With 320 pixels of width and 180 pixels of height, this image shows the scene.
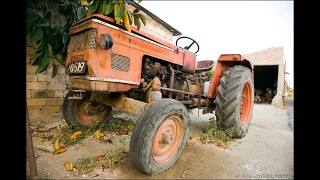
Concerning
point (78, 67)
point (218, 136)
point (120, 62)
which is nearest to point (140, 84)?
point (120, 62)

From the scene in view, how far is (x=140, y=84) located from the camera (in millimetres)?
2514

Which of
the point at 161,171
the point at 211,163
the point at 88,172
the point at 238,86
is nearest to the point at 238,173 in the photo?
the point at 211,163

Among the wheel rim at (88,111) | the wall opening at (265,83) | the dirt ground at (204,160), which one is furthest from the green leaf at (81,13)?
the wall opening at (265,83)

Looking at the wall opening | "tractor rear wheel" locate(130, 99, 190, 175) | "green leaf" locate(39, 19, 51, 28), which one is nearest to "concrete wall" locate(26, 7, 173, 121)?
"green leaf" locate(39, 19, 51, 28)

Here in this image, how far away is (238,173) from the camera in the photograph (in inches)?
73.3

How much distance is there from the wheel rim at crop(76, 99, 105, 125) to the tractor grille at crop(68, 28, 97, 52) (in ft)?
3.85

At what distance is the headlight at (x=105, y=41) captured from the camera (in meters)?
1.82

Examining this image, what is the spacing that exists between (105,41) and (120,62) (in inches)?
13.3

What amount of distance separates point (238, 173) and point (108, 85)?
5.46 ft

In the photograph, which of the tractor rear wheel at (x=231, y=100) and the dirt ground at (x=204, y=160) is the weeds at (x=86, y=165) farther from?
the tractor rear wheel at (x=231, y=100)

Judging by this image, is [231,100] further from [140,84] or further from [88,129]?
[88,129]

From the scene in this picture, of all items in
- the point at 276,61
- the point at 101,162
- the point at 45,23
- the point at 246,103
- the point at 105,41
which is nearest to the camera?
the point at 105,41

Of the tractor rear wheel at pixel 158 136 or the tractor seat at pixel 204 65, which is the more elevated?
the tractor seat at pixel 204 65
